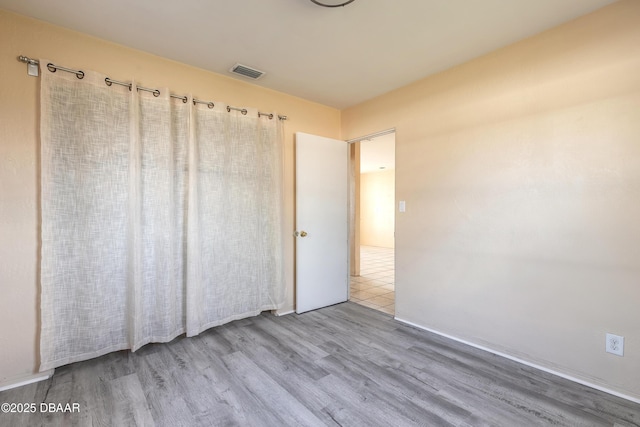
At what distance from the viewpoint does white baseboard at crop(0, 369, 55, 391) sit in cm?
179

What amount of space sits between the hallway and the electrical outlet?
1.75 m

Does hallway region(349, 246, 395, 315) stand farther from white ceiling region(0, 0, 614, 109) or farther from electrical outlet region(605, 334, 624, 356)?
white ceiling region(0, 0, 614, 109)

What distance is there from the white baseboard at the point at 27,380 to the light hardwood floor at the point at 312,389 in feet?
0.18

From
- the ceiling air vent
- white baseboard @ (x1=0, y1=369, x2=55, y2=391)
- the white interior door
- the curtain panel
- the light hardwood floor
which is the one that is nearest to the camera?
the light hardwood floor

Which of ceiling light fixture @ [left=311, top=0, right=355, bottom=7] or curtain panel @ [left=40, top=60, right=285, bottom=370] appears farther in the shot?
curtain panel @ [left=40, top=60, right=285, bottom=370]

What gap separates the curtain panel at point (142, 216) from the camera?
1.92 metres

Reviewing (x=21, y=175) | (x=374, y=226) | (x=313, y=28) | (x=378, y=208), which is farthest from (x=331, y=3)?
(x=374, y=226)

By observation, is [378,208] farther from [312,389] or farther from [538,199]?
[312,389]

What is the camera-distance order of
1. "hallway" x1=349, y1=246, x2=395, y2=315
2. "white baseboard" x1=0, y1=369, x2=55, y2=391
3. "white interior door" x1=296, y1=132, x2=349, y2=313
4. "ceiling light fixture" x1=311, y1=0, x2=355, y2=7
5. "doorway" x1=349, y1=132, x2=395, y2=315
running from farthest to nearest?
"doorway" x1=349, y1=132, x2=395, y2=315
"hallway" x1=349, y1=246, x2=395, y2=315
"white interior door" x1=296, y1=132, x2=349, y2=313
"white baseboard" x1=0, y1=369, x2=55, y2=391
"ceiling light fixture" x1=311, y1=0, x2=355, y2=7

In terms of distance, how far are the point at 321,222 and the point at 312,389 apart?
1.86 meters

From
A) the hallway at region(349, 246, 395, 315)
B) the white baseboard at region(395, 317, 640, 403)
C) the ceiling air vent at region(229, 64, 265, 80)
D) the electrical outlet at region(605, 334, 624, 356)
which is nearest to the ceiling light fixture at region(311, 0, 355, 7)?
the ceiling air vent at region(229, 64, 265, 80)

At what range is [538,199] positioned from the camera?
79.8 inches

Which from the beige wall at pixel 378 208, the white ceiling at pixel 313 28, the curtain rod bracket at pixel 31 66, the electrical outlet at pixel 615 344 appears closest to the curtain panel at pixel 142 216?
the curtain rod bracket at pixel 31 66

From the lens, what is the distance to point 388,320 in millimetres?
2947
